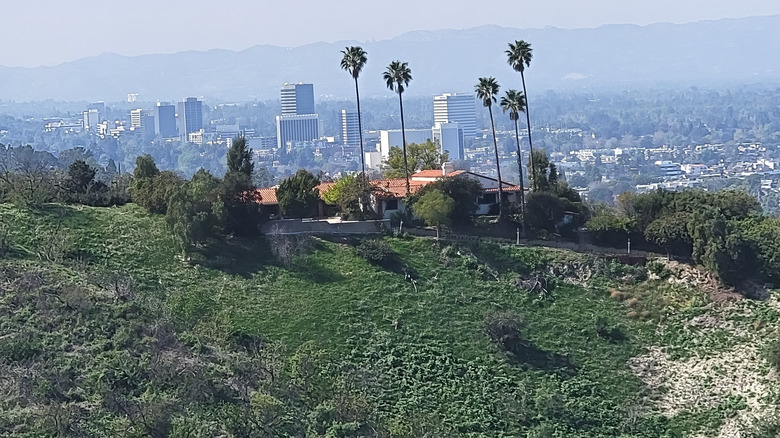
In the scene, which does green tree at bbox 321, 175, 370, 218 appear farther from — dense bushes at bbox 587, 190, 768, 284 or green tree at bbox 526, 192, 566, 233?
dense bushes at bbox 587, 190, 768, 284

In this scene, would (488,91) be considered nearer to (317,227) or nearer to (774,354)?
(317,227)

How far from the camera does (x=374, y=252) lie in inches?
1646

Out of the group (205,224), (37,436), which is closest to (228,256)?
(205,224)

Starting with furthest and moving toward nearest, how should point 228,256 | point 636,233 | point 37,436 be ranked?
point 636,233 → point 228,256 → point 37,436

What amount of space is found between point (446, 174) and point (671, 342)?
47.1 ft

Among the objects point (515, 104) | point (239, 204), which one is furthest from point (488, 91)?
point (239, 204)

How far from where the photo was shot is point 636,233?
44094 millimetres

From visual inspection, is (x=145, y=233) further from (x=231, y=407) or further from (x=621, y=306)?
(x=621, y=306)

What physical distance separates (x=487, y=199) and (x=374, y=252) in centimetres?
798

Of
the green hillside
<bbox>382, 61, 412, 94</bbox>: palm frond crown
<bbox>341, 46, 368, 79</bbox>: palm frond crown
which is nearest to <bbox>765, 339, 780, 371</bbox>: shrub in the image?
the green hillside

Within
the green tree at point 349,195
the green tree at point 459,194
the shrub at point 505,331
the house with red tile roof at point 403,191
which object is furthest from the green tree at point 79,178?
the shrub at point 505,331

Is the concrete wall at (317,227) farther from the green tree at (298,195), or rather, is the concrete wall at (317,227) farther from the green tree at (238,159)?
the green tree at (238,159)

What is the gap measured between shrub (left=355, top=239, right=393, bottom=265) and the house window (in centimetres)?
685

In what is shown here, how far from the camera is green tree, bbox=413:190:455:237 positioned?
1716 inches
